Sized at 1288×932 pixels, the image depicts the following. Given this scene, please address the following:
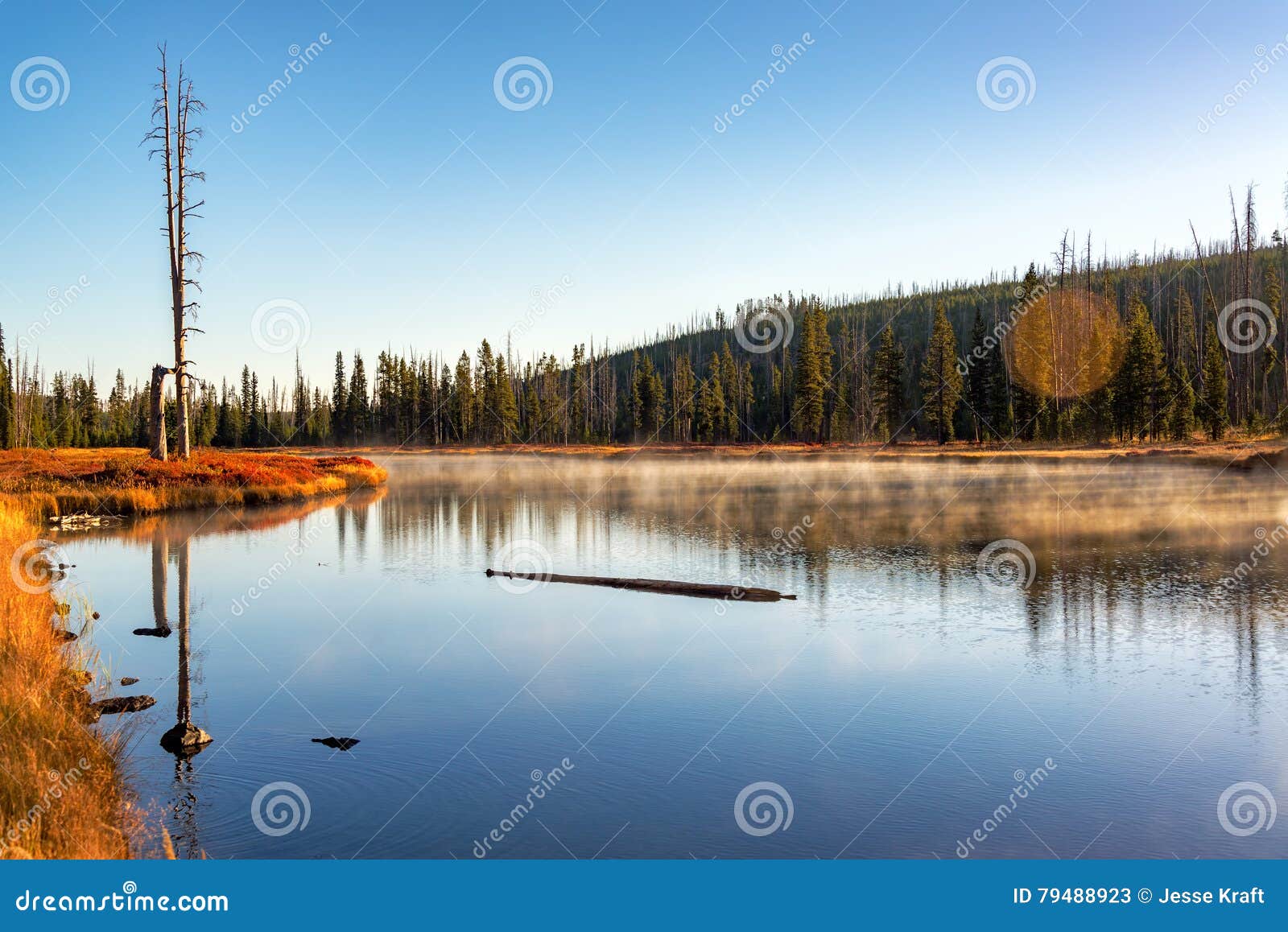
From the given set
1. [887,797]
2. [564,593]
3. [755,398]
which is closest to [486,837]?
[887,797]

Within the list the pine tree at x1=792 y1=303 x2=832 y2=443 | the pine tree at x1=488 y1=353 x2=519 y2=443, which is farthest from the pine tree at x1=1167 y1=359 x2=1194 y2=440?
the pine tree at x1=488 y1=353 x2=519 y2=443

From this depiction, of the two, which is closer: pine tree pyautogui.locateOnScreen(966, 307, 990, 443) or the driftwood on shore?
the driftwood on shore

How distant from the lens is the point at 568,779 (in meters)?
9.20

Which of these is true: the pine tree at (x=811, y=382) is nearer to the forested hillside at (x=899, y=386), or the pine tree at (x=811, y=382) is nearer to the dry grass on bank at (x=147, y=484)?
the forested hillside at (x=899, y=386)

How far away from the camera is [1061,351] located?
242ft

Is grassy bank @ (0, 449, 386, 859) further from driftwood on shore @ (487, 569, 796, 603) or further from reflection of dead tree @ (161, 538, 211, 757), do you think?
driftwood on shore @ (487, 569, 796, 603)

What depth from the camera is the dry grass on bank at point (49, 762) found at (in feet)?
22.1

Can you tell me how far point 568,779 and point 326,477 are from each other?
138 feet

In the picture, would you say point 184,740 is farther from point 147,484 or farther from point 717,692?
point 147,484

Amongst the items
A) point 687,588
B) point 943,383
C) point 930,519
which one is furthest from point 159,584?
point 943,383

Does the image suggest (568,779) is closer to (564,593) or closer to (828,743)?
(828,743)

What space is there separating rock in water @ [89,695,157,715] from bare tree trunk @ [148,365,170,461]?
91.4 ft

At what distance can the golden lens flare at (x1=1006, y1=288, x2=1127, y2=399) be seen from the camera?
72312 mm

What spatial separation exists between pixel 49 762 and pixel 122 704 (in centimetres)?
285
